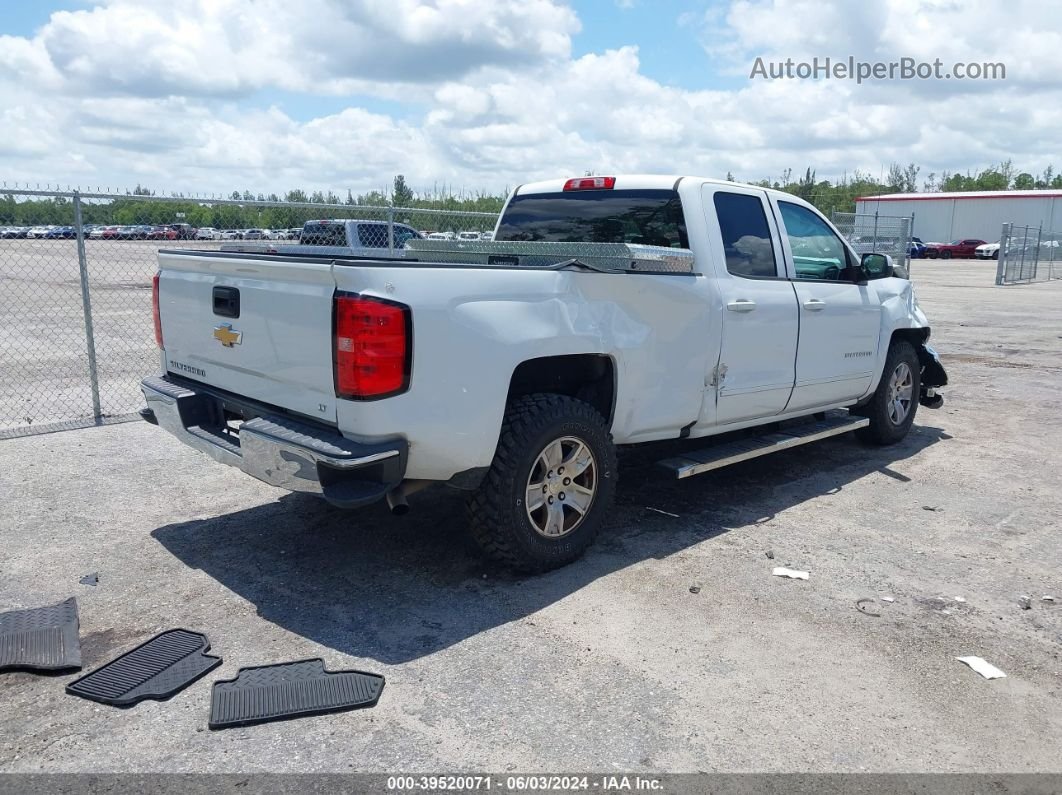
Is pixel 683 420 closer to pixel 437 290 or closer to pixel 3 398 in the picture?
pixel 437 290

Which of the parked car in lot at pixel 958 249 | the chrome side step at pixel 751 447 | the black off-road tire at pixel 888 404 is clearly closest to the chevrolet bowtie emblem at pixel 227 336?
the chrome side step at pixel 751 447

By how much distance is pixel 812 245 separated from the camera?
20.4 ft

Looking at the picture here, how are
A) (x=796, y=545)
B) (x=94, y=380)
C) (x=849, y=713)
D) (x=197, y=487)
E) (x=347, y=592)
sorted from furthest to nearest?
(x=94, y=380) → (x=197, y=487) → (x=796, y=545) → (x=347, y=592) → (x=849, y=713)

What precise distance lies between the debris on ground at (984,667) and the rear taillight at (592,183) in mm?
3341

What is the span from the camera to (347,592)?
14.0ft

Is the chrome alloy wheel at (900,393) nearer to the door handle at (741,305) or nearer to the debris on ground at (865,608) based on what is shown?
the door handle at (741,305)

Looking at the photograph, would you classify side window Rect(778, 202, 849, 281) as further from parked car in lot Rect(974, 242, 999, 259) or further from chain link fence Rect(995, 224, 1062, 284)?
parked car in lot Rect(974, 242, 999, 259)

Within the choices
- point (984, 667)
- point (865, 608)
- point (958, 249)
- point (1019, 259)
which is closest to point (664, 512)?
point (865, 608)

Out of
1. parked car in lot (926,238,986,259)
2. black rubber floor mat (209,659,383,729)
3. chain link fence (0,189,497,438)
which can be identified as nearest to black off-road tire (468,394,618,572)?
black rubber floor mat (209,659,383,729)

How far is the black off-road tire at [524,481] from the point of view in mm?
4137

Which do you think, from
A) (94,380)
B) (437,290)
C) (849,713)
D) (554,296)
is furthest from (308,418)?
(94,380)

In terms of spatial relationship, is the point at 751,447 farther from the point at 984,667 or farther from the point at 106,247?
the point at 106,247

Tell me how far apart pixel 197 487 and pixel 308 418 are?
2291 millimetres

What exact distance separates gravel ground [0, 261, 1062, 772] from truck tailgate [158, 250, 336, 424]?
2.70 ft
